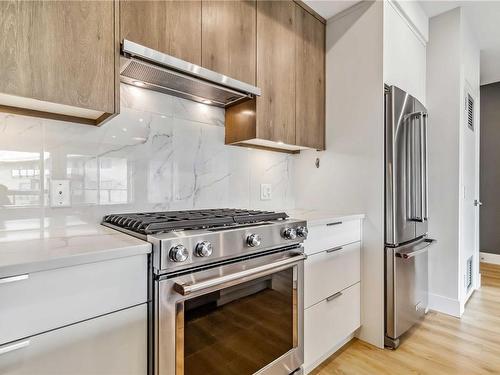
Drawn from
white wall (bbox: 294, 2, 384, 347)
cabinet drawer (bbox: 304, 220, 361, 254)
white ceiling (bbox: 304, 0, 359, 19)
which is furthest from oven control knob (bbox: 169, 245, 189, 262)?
white ceiling (bbox: 304, 0, 359, 19)

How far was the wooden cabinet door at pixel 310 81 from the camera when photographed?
6.95 feet

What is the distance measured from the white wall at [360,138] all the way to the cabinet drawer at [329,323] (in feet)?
0.44

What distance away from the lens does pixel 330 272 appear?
183 centimetres

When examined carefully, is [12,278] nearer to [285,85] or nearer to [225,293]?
[225,293]

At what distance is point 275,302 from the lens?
4.83ft

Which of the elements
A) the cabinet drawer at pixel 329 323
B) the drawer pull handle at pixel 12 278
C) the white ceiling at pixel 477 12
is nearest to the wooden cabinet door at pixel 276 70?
the white ceiling at pixel 477 12

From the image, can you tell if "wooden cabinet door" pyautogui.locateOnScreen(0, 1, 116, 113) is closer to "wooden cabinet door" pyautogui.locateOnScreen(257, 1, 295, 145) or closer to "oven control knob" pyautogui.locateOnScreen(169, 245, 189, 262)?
"oven control knob" pyautogui.locateOnScreen(169, 245, 189, 262)

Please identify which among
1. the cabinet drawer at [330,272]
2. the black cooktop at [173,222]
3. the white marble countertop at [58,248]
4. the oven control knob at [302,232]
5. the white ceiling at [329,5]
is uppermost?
the white ceiling at [329,5]

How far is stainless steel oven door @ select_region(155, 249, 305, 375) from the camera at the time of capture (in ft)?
3.44

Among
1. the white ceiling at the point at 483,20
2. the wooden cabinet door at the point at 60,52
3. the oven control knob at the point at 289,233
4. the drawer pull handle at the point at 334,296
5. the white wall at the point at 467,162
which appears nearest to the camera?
the wooden cabinet door at the point at 60,52

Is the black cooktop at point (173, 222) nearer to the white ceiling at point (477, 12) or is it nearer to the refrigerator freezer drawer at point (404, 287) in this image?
the refrigerator freezer drawer at point (404, 287)

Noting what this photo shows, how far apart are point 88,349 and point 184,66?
1195 millimetres

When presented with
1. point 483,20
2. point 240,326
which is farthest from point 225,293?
point 483,20

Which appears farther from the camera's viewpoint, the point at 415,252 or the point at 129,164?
the point at 415,252
